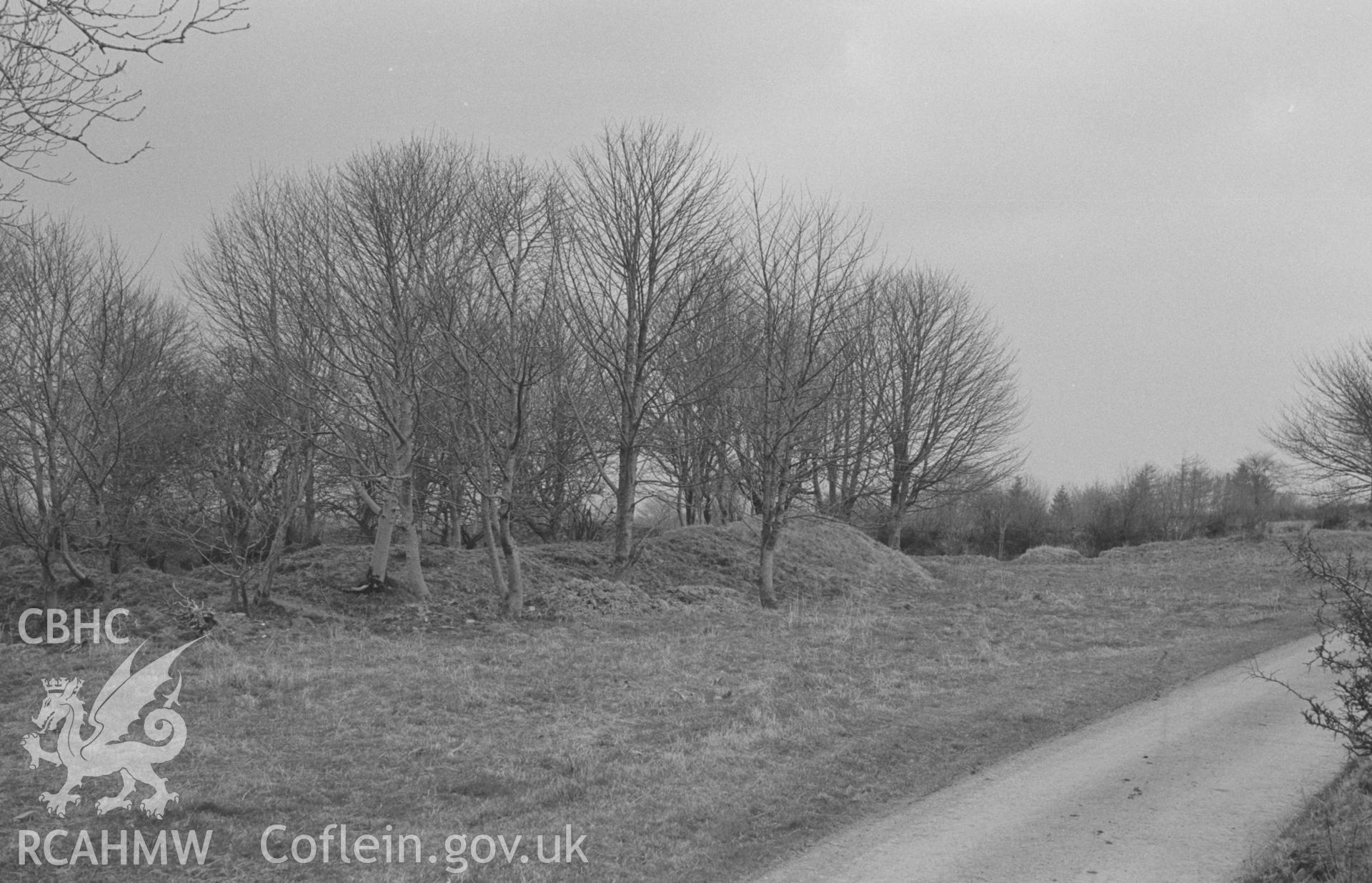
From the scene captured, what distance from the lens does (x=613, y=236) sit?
56.7 ft

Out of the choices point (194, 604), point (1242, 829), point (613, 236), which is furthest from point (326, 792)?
point (613, 236)

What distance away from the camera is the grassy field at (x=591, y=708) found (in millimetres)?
5777

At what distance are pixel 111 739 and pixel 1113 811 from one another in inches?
294

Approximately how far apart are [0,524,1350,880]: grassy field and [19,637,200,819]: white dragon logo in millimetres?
129

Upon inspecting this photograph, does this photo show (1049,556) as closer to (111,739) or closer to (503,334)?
(503,334)

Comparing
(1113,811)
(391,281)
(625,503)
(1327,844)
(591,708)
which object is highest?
(391,281)

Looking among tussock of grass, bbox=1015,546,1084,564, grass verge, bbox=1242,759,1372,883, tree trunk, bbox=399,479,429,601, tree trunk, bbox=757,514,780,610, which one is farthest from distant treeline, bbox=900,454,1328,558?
grass verge, bbox=1242,759,1372,883

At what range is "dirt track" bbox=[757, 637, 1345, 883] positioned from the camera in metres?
5.45

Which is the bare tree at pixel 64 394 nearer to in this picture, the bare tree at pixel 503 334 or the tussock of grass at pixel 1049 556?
the bare tree at pixel 503 334

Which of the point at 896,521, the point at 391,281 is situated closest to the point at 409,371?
the point at 391,281

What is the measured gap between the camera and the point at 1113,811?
6.45m

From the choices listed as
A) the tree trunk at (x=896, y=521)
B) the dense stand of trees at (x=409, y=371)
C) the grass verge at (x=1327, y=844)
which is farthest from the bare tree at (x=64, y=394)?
the tree trunk at (x=896, y=521)

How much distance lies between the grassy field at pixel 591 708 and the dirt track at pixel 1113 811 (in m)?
0.37

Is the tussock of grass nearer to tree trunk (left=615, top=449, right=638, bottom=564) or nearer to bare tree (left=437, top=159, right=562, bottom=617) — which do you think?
tree trunk (left=615, top=449, right=638, bottom=564)
